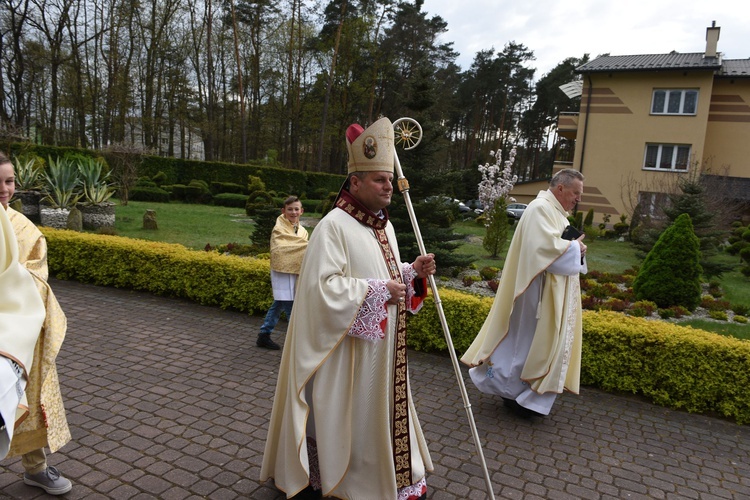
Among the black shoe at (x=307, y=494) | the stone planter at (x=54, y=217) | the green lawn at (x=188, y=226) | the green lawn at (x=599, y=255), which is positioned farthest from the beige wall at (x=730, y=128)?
the black shoe at (x=307, y=494)

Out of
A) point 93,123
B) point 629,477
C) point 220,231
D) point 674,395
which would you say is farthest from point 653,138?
point 93,123

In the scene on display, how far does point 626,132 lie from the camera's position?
2614 cm

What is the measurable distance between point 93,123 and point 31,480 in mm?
33706

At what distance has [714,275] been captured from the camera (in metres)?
12.5

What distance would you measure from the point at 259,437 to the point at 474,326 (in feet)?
9.74

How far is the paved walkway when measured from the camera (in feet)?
11.2

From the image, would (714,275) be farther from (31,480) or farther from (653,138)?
(653,138)

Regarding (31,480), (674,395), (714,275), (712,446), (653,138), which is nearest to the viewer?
(31,480)

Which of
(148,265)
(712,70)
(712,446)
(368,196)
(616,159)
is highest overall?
(712,70)

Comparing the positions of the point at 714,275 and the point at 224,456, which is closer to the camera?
the point at 224,456

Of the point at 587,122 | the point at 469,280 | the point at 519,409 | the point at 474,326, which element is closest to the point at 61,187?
the point at 469,280

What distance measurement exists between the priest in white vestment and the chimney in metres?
26.5

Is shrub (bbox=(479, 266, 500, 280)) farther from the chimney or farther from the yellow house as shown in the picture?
the chimney

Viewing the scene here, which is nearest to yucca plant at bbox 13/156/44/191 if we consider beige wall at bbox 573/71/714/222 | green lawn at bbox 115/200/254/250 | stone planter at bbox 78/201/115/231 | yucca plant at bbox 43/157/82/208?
yucca plant at bbox 43/157/82/208
